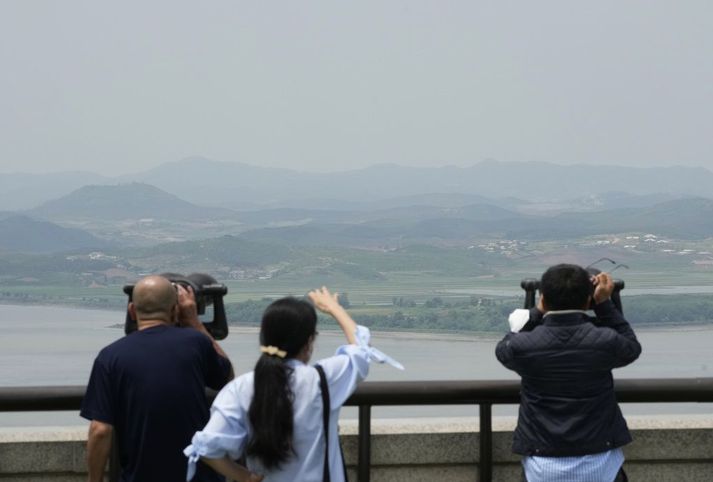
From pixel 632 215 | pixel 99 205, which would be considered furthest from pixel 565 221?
pixel 99 205

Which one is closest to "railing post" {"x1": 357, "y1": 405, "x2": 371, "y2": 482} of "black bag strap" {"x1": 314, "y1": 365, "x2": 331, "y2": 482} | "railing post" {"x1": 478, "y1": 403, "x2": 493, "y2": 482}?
"railing post" {"x1": 478, "y1": 403, "x2": 493, "y2": 482}

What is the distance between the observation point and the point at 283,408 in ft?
15.0

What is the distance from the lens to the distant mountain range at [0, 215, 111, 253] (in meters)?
166

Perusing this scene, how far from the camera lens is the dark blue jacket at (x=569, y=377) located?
18.2 feet

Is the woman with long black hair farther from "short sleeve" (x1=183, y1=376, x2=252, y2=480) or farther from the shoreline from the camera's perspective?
the shoreline

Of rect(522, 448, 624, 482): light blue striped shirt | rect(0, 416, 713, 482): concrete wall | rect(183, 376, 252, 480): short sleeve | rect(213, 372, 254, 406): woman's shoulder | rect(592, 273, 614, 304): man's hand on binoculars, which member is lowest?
rect(0, 416, 713, 482): concrete wall

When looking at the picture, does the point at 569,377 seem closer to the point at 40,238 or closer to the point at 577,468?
the point at 577,468

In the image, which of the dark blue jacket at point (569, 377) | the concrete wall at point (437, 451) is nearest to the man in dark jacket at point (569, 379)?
the dark blue jacket at point (569, 377)

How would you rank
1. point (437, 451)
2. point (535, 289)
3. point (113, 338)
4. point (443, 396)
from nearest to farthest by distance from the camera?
point (535, 289) → point (443, 396) → point (437, 451) → point (113, 338)

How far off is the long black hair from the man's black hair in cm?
138

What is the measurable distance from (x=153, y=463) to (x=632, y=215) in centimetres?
18001

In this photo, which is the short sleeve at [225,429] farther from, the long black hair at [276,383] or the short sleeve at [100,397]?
the short sleeve at [100,397]

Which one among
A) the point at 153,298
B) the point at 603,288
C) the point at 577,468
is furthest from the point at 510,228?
the point at 153,298

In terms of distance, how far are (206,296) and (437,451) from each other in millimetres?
1884
